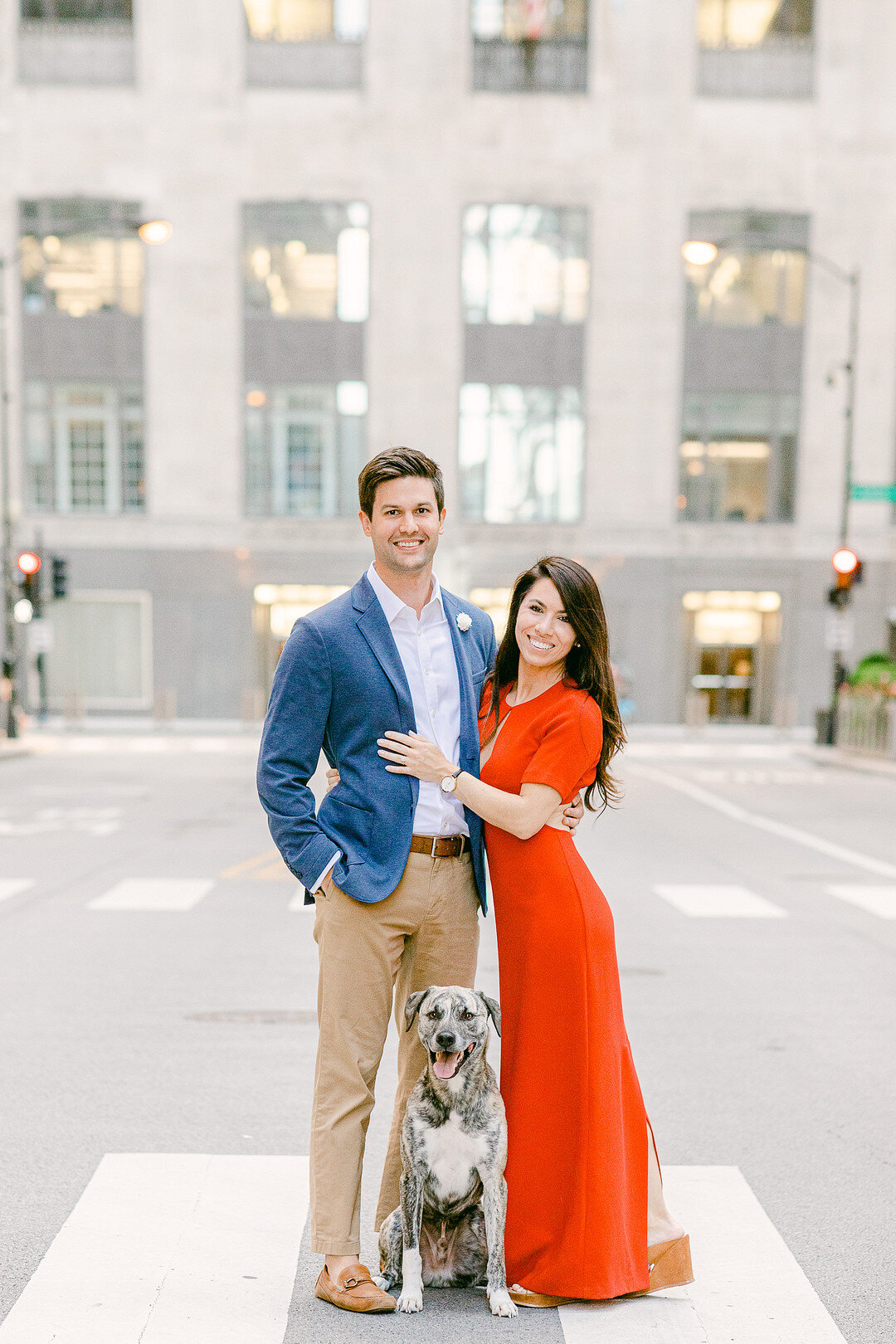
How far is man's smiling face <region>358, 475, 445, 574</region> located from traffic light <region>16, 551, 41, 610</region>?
21.3m

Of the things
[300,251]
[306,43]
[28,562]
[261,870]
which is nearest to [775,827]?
[261,870]

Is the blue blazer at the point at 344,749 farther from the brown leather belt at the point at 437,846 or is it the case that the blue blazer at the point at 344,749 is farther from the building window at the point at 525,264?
the building window at the point at 525,264

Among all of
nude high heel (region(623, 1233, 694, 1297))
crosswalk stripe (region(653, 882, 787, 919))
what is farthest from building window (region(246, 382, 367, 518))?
nude high heel (region(623, 1233, 694, 1297))

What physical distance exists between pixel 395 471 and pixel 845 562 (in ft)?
69.9

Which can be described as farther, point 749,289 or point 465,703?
point 749,289

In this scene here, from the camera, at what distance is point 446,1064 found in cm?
325

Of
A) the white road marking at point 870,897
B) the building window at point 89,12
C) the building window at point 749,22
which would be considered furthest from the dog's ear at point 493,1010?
the building window at point 89,12

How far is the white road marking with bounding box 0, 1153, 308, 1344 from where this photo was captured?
3.29 metres

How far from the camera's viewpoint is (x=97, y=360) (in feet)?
103

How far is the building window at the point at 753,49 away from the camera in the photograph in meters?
31.9

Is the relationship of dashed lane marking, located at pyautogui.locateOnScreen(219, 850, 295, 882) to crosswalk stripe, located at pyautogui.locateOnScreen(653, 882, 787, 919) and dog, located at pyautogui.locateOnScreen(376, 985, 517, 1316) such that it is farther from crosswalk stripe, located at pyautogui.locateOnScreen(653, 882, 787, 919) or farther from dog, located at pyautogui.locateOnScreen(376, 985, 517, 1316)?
dog, located at pyautogui.locateOnScreen(376, 985, 517, 1316)

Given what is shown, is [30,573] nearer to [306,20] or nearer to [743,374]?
[306,20]

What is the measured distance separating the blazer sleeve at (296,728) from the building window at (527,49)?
32.0m

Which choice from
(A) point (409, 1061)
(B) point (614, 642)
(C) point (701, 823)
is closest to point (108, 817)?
(C) point (701, 823)
